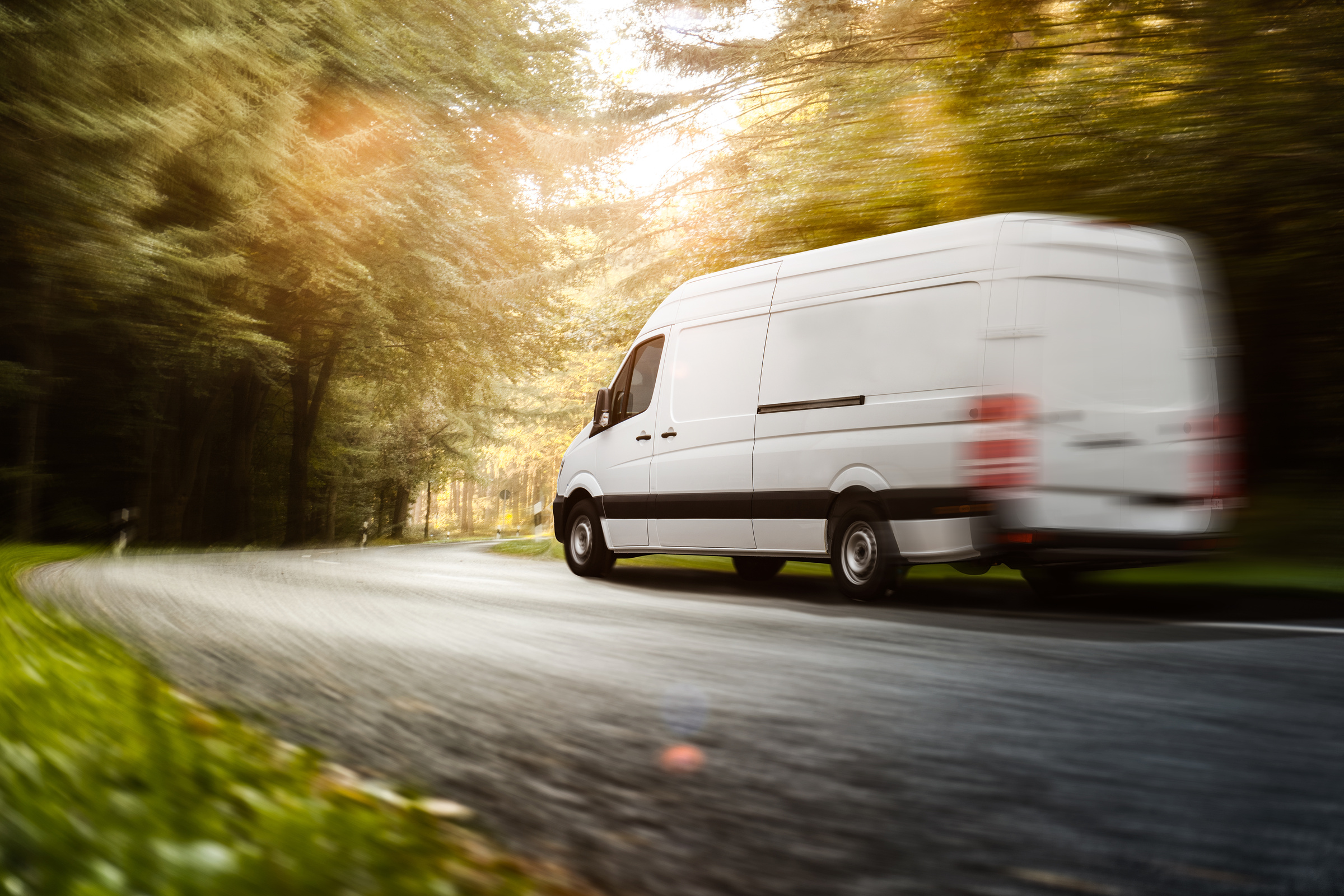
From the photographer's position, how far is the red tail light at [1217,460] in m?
8.03

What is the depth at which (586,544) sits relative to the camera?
12070 mm

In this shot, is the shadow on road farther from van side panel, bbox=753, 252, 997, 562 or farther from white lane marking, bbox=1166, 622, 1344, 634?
van side panel, bbox=753, 252, 997, 562

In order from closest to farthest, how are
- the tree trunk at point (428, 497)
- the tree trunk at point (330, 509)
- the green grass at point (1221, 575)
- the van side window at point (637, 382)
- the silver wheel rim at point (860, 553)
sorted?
the green grass at point (1221, 575)
the silver wheel rim at point (860, 553)
the van side window at point (637, 382)
the tree trunk at point (330, 509)
the tree trunk at point (428, 497)

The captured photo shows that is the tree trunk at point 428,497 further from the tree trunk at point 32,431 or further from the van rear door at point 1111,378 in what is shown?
the van rear door at point 1111,378

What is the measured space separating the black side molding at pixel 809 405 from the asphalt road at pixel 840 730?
152 centimetres

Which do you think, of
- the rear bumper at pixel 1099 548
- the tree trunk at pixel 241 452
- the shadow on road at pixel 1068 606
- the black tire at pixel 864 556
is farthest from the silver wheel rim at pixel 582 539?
the tree trunk at pixel 241 452

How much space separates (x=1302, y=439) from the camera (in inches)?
388

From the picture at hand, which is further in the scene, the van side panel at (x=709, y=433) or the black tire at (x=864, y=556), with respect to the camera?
the van side panel at (x=709, y=433)

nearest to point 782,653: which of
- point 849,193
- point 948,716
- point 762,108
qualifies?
point 948,716

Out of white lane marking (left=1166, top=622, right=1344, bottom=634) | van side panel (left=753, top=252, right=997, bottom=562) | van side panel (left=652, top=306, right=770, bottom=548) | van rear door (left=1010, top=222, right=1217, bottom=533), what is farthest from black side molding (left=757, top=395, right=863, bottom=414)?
white lane marking (left=1166, top=622, right=1344, bottom=634)

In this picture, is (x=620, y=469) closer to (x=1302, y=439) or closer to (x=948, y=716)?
(x=1302, y=439)

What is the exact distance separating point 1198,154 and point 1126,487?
3.69 metres

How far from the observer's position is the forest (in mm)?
9930

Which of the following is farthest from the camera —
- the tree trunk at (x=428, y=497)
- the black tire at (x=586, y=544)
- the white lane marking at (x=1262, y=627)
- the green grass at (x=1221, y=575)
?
the tree trunk at (x=428, y=497)
